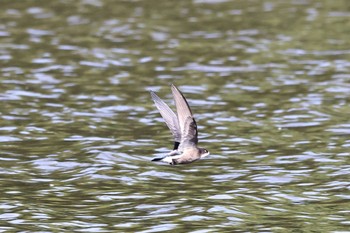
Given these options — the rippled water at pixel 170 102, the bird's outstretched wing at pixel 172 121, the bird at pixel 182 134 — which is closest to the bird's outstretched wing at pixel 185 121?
the bird at pixel 182 134

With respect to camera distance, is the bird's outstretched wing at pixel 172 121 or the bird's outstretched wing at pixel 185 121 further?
the bird's outstretched wing at pixel 172 121

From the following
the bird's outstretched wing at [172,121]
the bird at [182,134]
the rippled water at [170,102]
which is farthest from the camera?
the rippled water at [170,102]

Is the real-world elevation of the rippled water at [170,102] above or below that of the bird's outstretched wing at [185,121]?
below

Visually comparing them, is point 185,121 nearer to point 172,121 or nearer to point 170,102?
point 172,121

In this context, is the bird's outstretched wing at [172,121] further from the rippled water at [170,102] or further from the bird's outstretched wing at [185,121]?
the rippled water at [170,102]

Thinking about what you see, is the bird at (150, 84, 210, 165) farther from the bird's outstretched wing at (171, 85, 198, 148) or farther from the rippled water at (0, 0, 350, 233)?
the rippled water at (0, 0, 350, 233)

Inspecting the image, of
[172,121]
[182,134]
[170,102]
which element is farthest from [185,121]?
[170,102]


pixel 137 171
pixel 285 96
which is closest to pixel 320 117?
pixel 285 96

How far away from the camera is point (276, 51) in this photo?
22.3 meters

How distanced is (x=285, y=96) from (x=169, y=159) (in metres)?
7.70

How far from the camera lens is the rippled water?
12727mm

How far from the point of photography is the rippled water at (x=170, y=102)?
12.7 meters

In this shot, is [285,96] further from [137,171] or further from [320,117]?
[137,171]

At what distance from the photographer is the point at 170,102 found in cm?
1894
